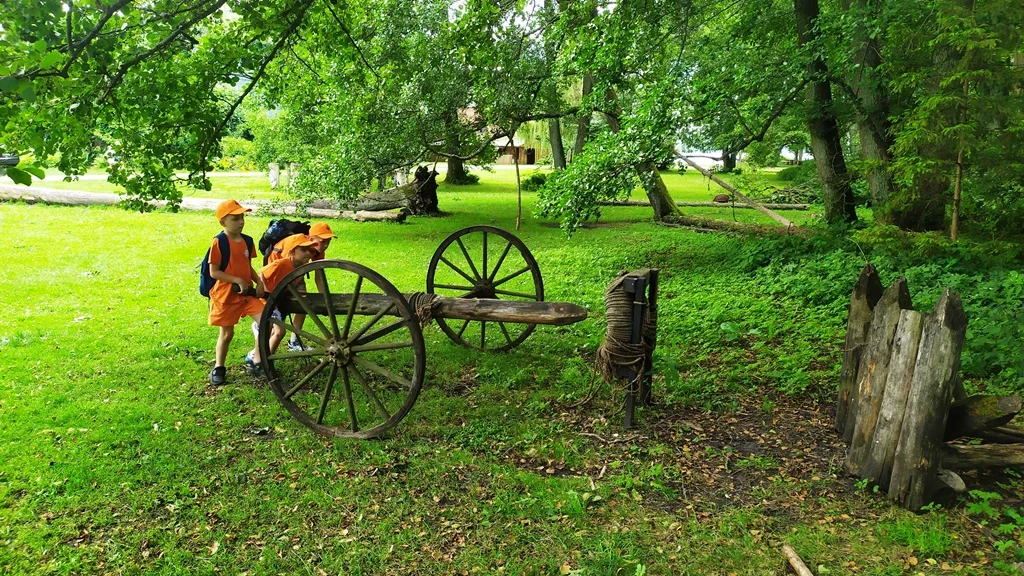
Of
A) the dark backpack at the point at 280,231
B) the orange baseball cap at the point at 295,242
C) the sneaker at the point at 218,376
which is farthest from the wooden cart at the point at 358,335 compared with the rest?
the dark backpack at the point at 280,231

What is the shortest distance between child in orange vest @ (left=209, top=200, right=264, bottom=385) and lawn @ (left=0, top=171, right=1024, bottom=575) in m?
0.56

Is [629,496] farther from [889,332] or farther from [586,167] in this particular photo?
[586,167]

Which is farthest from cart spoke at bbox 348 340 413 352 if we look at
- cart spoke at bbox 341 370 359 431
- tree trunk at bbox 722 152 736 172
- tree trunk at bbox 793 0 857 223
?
tree trunk at bbox 793 0 857 223

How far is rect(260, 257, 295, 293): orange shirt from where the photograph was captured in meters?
5.89

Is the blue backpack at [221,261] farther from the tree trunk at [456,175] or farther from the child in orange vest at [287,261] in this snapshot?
the tree trunk at [456,175]

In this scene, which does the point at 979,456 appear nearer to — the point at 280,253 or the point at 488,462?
the point at 488,462

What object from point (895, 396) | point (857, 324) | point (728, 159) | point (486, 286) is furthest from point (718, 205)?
point (895, 396)

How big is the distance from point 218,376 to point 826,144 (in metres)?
9.21

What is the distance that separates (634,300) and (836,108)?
631cm

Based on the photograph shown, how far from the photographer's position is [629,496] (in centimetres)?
422

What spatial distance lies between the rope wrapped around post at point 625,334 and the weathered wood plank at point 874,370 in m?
1.50

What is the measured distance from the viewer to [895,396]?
3891 mm

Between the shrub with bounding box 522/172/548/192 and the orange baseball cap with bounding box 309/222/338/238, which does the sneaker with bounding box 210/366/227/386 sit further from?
the shrub with bounding box 522/172/548/192

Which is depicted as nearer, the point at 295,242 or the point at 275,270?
the point at 295,242
